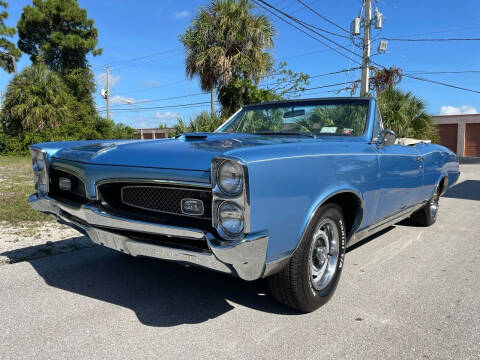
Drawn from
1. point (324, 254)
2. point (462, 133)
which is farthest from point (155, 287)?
point (462, 133)

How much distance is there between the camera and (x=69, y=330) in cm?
259

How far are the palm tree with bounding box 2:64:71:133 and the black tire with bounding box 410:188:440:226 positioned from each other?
1887 cm

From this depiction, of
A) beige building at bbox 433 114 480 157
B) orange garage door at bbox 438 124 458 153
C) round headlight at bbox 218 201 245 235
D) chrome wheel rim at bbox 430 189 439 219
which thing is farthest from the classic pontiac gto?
orange garage door at bbox 438 124 458 153

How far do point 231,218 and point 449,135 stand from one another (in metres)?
29.5

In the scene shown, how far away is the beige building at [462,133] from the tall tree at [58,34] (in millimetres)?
24544

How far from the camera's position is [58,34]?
2747 centimetres

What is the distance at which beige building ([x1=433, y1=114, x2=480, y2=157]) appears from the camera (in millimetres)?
26594

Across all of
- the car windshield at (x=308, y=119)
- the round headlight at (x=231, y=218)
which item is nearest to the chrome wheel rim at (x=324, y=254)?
the round headlight at (x=231, y=218)

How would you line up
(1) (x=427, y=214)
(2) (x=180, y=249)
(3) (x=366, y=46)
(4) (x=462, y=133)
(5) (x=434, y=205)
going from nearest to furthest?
1. (2) (x=180, y=249)
2. (1) (x=427, y=214)
3. (5) (x=434, y=205)
4. (3) (x=366, y=46)
5. (4) (x=462, y=133)

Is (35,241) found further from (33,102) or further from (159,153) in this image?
(33,102)

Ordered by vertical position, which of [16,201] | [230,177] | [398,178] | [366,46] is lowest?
[16,201]

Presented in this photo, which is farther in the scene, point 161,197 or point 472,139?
point 472,139

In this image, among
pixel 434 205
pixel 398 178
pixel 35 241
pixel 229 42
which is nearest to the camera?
pixel 398 178

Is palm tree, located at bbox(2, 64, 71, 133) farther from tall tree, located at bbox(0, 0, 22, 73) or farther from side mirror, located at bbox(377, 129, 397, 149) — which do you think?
side mirror, located at bbox(377, 129, 397, 149)
